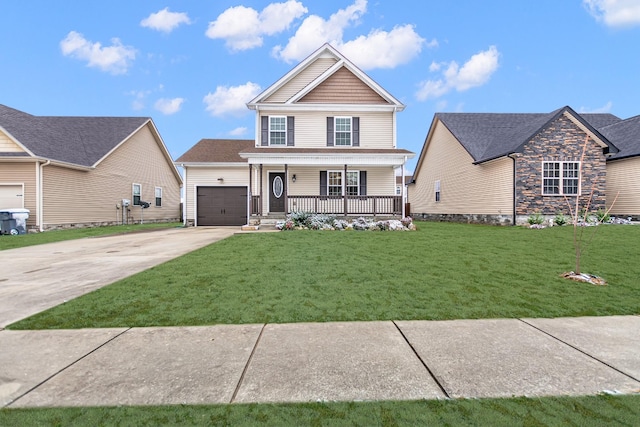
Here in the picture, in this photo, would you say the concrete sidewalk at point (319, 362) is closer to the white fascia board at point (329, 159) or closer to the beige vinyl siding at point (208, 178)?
the white fascia board at point (329, 159)

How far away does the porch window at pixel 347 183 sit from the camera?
1638cm

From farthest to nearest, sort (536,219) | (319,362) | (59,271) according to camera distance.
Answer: (536,219)
(59,271)
(319,362)

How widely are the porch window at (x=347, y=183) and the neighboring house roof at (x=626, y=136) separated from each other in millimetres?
13438

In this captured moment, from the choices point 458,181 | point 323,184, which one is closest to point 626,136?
point 458,181

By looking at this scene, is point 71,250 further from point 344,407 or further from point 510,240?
point 510,240

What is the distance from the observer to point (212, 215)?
18.8m

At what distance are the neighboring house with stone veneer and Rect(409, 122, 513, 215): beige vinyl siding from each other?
0.18ft

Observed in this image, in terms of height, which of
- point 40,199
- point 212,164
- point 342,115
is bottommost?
point 40,199

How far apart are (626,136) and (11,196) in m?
32.2

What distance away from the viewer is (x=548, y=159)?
15.1 meters

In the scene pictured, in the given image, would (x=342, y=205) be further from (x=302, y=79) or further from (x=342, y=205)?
(x=302, y=79)

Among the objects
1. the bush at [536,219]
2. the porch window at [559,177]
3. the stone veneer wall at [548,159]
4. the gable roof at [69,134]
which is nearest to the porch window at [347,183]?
the stone veneer wall at [548,159]

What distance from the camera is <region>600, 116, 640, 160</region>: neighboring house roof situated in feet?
52.0

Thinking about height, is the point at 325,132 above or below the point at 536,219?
above
